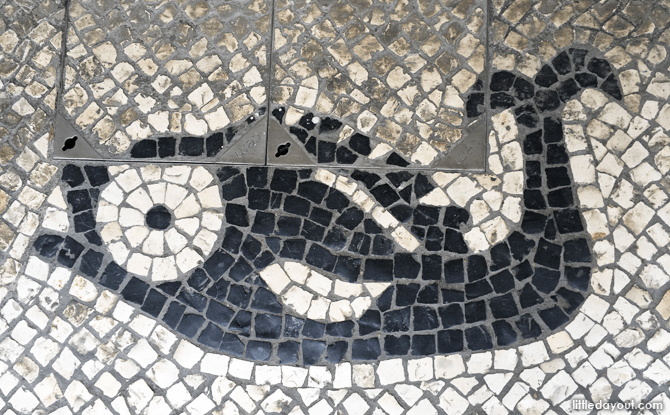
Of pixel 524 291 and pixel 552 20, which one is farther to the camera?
pixel 552 20

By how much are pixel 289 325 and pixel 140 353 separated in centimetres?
70

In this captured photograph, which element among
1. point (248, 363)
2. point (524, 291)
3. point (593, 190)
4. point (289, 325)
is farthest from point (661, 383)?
point (248, 363)

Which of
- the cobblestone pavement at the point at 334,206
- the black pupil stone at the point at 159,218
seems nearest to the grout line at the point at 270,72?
Result: the cobblestone pavement at the point at 334,206

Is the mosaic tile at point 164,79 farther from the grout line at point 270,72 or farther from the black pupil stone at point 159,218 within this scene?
the black pupil stone at point 159,218

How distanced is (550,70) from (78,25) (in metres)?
2.33

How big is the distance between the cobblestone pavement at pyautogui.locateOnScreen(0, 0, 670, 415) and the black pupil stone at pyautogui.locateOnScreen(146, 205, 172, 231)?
24 millimetres

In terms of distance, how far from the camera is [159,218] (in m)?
2.41

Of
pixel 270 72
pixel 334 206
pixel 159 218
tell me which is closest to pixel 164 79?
pixel 270 72

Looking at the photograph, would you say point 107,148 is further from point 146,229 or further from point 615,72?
point 615,72

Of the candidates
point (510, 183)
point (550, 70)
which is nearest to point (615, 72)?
point (550, 70)

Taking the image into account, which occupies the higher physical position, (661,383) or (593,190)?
(593,190)

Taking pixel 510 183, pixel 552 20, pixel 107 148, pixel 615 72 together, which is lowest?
pixel 510 183

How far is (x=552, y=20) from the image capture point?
2467 millimetres

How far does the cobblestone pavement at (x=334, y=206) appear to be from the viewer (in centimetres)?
230
